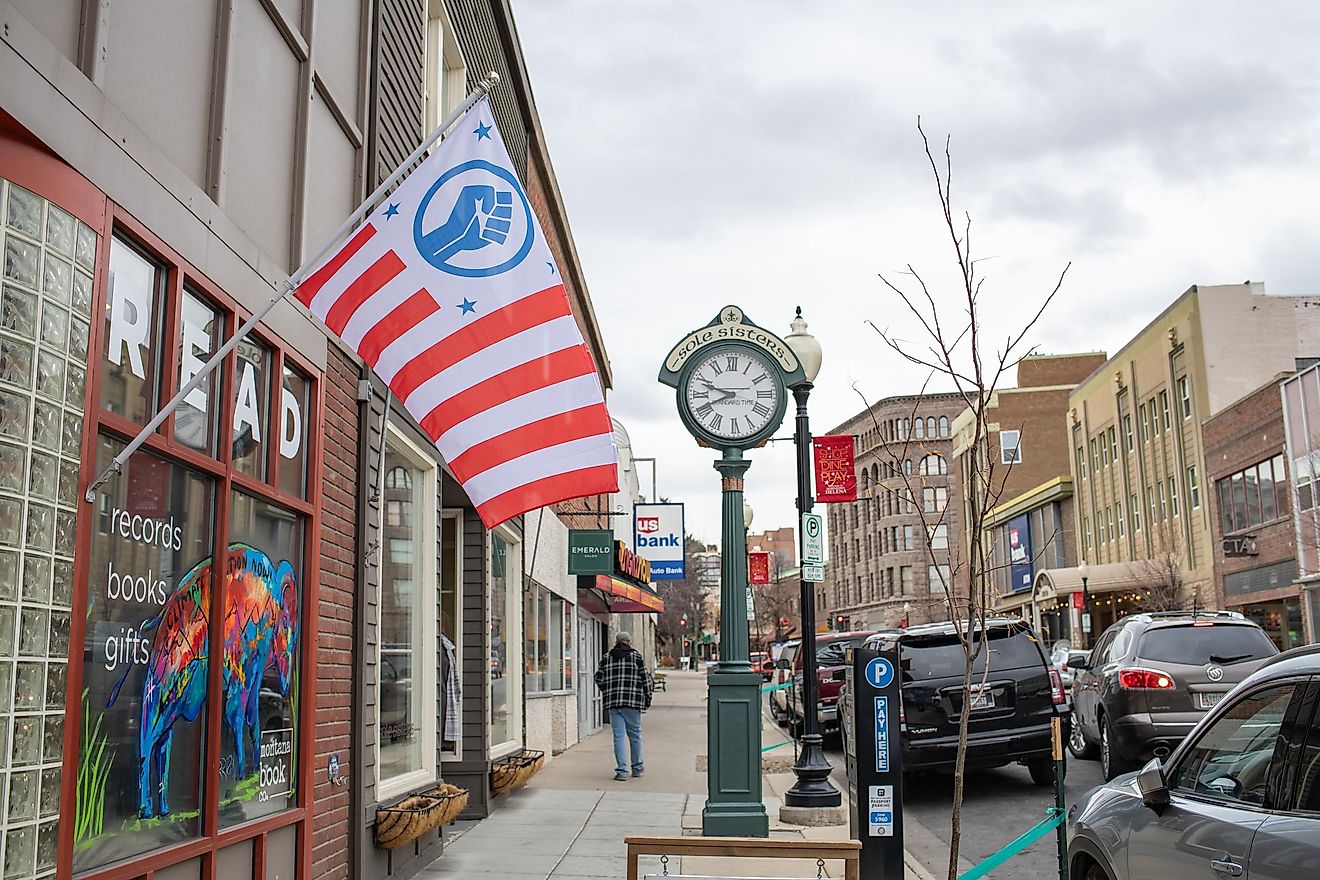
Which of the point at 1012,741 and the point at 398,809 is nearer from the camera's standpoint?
the point at 398,809

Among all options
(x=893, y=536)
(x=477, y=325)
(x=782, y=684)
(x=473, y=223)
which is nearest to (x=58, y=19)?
(x=473, y=223)

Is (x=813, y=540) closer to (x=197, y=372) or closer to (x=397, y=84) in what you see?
(x=397, y=84)

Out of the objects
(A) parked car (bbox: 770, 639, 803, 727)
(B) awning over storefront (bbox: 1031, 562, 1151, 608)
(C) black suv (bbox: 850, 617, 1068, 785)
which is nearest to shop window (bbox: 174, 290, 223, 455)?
(C) black suv (bbox: 850, 617, 1068, 785)

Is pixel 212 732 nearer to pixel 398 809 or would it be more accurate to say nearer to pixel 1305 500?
pixel 398 809

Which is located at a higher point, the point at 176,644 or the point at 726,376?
the point at 726,376

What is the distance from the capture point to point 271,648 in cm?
599

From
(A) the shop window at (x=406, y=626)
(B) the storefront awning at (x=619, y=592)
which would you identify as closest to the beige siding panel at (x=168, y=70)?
(A) the shop window at (x=406, y=626)

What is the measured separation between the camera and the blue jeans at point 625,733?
15.1 metres

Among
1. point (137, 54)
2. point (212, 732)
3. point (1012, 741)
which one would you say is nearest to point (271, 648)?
point (212, 732)

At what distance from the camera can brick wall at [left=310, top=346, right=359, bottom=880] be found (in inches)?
269

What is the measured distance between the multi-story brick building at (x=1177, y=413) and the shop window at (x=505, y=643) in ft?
93.3

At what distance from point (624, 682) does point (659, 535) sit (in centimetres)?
1104

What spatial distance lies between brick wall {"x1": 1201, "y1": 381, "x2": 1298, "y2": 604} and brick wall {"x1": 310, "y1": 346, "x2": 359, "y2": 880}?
2902 centimetres

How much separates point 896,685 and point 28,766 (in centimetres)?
531
